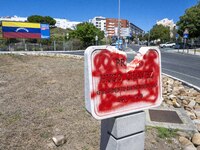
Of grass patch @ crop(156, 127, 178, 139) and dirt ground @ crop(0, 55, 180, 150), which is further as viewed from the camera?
grass patch @ crop(156, 127, 178, 139)

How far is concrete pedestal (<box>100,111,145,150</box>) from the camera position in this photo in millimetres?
2246

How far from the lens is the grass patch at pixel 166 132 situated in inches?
164

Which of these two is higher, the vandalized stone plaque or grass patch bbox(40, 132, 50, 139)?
the vandalized stone plaque

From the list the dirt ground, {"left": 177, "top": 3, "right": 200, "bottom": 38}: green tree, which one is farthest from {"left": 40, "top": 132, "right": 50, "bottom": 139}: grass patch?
{"left": 177, "top": 3, "right": 200, "bottom": 38}: green tree

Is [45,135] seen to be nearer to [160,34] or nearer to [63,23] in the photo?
[160,34]

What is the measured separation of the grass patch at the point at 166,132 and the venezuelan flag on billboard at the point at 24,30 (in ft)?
125

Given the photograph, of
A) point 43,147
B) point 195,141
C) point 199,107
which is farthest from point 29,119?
point 199,107

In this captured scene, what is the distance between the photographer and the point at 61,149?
3467mm

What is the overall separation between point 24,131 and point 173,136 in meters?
3.09

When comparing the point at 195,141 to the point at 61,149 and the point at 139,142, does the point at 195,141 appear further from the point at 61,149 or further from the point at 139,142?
the point at 61,149

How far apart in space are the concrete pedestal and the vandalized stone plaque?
0.35 ft

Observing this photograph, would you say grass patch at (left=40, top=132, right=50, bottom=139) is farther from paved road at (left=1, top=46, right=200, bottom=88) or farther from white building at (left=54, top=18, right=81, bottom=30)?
white building at (left=54, top=18, right=81, bottom=30)

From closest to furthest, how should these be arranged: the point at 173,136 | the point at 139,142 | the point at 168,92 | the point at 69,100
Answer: the point at 139,142
the point at 173,136
the point at 69,100
the point at 168,92

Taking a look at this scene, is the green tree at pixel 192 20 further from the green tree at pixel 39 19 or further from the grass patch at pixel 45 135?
the green tree at pixel 39 19
